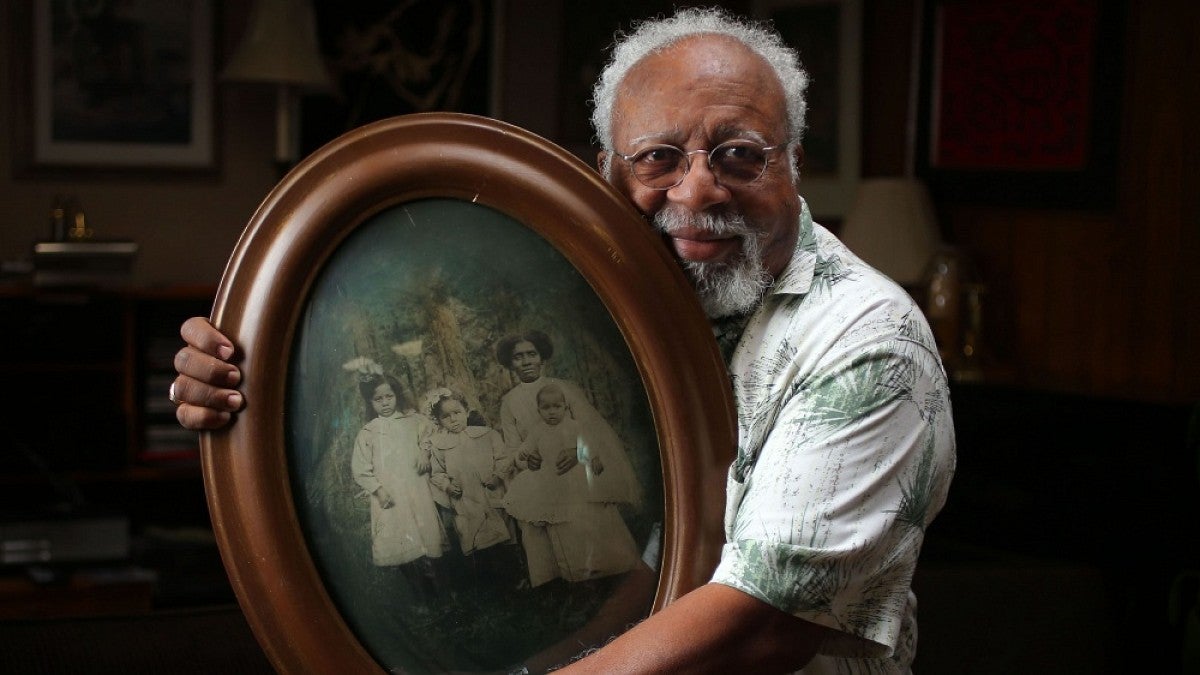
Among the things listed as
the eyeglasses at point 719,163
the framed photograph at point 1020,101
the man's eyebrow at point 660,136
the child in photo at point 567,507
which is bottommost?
the child in photo at point 567,507

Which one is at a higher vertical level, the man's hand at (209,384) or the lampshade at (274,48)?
the lampshade at (274,48)

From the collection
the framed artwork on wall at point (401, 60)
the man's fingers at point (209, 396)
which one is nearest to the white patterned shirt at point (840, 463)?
the man's fingers at point (209, 396)

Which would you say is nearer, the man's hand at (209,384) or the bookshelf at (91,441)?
the man's hand at (209,384)

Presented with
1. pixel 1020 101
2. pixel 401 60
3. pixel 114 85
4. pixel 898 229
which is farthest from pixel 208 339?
pixel 401 60

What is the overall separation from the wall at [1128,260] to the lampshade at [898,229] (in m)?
0.15

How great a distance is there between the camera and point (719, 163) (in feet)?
3.77

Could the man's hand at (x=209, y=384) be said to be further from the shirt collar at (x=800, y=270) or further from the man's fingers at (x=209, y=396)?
the shirt collar at (x=800, y=270)

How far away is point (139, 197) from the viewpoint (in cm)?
471

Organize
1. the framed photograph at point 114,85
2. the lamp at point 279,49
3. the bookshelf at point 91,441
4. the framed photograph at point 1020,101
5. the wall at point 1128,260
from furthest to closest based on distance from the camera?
the framed photograph at point 114,85, the lamp at point 279,49, the bookshelf at point 91,441, the framed photograph at point 1020,101, the wall at point 1128,260

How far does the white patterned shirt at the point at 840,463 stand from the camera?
104cm

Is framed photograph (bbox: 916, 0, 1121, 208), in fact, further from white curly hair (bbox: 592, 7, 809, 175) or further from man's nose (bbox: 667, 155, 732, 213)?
man's nose (bbox: 667, 155, 732, 213)

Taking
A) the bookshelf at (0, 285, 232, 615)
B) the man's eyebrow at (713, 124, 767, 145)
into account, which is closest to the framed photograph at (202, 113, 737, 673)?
the man's eyebrow at (713, 124, 767, 145)

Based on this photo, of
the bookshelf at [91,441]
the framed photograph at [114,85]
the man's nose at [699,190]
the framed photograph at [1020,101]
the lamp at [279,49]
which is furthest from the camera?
the framed photograph at [114,85]

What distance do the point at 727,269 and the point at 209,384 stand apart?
1.48 ft
